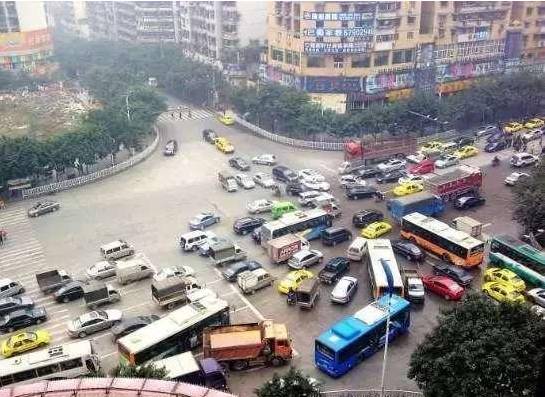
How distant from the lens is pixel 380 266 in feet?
104

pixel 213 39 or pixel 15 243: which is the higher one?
pixel 213 39

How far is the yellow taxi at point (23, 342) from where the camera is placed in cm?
2758

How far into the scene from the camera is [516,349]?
64.4 ft

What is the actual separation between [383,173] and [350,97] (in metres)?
17.4

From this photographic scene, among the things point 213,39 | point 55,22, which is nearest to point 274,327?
point 213,39

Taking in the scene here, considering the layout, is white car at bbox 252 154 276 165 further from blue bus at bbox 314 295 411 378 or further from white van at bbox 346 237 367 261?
blue bus at bbox 314 295 411 378

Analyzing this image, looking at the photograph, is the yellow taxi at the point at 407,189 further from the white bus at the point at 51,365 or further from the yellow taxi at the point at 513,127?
the white bus at the point at 51,365

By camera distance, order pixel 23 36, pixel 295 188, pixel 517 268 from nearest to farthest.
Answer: pixel 517 268 → pixel 295 188 → pixel 23 36

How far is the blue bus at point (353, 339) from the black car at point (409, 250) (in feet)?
27.1

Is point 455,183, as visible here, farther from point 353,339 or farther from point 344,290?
point 353,339

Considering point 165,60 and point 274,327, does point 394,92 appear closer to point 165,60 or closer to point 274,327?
point 165,60

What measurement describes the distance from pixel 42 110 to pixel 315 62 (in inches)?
1309

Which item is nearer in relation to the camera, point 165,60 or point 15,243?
point 15,243

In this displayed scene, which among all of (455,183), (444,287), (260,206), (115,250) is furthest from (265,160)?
(444,287)
